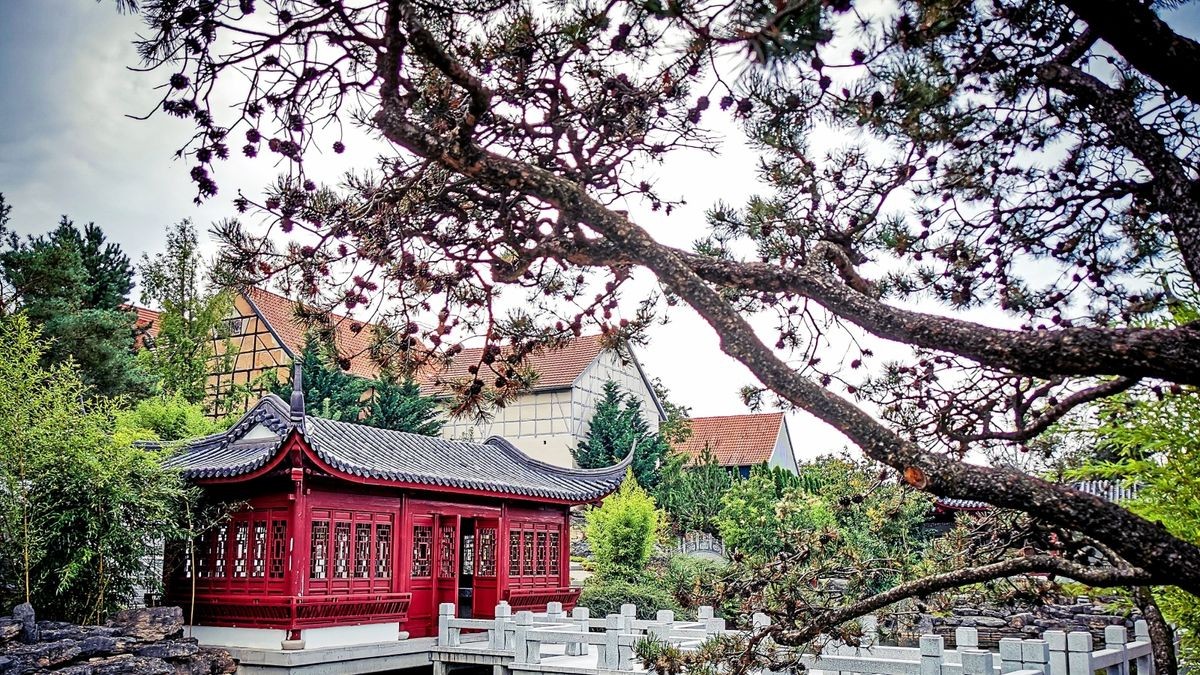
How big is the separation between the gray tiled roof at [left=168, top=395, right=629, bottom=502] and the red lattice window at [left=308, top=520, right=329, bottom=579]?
0.75 m

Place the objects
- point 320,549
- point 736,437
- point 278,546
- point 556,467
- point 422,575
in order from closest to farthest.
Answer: point 278,546, point 320,549, point 422,575, point 556,467, point 736,437

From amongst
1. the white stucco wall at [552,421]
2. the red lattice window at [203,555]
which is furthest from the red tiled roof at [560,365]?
the red lattice window at [203,555]

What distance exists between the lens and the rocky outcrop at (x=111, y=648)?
7.80m

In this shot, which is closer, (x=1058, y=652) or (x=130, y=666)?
(x=1058, y=652)

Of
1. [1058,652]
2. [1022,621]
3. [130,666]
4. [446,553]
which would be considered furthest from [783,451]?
[1058,652]

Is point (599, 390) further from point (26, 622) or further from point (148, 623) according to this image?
point (26, 622)

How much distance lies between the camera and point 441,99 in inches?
116

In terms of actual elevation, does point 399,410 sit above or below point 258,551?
above

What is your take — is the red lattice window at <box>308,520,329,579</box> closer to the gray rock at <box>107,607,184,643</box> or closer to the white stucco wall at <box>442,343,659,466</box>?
the gray rock at <box>107,607,184,643</box>

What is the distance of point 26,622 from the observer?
796cm

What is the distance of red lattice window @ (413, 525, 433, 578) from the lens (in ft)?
37.5

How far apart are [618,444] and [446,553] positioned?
30.9ft

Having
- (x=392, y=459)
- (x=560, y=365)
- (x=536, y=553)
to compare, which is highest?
(x=560, y=365)

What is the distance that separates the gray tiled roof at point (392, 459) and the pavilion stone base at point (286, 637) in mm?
1597
